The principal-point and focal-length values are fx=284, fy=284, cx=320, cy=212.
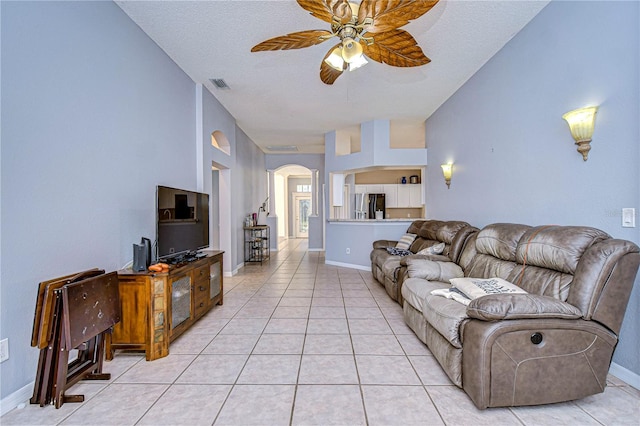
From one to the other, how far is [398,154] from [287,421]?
4.81m

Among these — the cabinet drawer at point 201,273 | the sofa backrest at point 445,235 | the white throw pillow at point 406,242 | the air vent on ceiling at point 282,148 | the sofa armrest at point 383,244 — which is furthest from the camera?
the air vent on ceiling at point 282,148

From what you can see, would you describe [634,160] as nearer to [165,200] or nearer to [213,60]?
[165,200]

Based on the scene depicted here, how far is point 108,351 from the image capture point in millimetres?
2254

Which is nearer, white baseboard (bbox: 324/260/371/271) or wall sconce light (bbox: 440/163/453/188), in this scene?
wall sconce light (bbox: 440/163/453/188)

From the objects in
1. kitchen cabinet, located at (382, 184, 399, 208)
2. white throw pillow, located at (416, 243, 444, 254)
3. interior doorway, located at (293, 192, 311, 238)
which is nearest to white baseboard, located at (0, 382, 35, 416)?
white throw pillow, located at (416, 243, 444, 254)

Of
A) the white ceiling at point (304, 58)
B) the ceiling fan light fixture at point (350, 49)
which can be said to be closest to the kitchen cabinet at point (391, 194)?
the white ceiling at point (304, 58)

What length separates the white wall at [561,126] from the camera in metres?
1.89

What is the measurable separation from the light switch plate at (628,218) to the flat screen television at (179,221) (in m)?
3.50

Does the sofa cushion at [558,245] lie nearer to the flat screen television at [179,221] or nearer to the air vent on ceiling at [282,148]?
the flat screen television at [179,221]

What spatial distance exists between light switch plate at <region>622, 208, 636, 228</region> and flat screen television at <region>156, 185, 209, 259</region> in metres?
3.50

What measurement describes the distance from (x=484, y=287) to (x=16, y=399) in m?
3.11

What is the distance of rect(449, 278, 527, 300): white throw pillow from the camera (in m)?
2.03

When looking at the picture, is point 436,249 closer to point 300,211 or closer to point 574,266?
point 574,266

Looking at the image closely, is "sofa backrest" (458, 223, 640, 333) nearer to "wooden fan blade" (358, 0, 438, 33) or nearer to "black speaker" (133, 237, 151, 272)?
"wooden fan blade" (358, 0, 438, 33)
